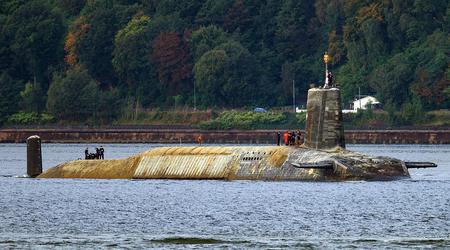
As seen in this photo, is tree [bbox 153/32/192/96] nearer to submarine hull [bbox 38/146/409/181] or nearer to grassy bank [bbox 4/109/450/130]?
grassy bank [bbox 4/109/450/130]

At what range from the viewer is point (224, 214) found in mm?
65938

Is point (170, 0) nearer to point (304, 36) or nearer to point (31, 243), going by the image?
point (304, 36)

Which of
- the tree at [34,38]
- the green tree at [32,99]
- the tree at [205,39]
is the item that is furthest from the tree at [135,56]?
the green tree at [32,99]

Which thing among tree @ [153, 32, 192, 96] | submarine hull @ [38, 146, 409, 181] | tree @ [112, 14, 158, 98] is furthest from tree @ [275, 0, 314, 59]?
submarine hull @ [38, 146, 409, 181]

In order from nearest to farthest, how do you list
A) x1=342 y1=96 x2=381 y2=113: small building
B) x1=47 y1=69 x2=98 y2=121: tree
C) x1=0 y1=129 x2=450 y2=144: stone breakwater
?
1. x1=0 y1=129 x2=450 y2=144: stone breakwater
2. x1=342 y1=96 x2=381 y2=113: small building
3. x1=47 y1=69 x2=98 y2=121: tree

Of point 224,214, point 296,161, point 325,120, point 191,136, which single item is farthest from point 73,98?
point 224,214

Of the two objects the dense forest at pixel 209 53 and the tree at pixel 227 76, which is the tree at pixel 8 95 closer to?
the dense forest at pixel 209 53

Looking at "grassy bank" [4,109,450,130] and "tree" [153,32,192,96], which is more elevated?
"tree" [153,32,192,96]

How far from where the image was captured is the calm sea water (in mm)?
56312

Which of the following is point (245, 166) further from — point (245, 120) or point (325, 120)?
point (245, 120)

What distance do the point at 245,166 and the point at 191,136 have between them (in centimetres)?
8555

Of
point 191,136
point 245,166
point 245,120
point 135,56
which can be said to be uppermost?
point 135,56

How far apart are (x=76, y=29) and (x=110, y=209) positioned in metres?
123

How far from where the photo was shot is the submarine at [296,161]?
75188 mm
